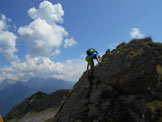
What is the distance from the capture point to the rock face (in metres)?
14.2

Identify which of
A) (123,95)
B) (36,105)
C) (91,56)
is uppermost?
(91,56)

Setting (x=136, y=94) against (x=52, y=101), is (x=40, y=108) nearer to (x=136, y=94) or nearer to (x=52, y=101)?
(x=52, y=101)

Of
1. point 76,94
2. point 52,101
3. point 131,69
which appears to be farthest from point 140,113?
point 52,101

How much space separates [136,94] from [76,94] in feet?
25.7

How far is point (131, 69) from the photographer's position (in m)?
15.0

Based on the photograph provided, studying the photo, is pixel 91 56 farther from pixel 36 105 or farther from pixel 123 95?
pixel 36 105

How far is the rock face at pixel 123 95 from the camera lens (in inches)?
557

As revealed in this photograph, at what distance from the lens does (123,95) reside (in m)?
15.3

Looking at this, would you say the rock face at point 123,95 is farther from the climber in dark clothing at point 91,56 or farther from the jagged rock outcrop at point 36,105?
the jagged rock outcrop at point 36,105

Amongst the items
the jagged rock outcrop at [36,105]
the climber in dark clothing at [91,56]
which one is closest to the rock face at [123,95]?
the climber in dark clothing at [91,56]

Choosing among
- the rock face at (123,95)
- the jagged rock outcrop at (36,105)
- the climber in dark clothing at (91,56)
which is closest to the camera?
the rock face at (123,95)

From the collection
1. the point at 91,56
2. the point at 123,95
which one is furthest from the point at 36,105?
the point at 123,95

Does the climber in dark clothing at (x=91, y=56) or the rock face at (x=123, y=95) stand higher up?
the climber in dark clothing at (x=91, y=56)

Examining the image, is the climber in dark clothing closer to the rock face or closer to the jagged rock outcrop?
the rock face
